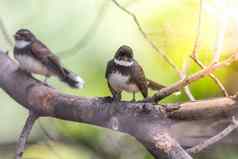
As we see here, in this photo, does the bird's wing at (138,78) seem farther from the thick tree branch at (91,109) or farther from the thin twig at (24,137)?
the thin twig at (24,137)

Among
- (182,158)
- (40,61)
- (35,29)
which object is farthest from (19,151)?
(35,29)

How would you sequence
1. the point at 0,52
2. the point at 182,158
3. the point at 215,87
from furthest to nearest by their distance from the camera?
1. the point at 215,87
2. the point at 0,52
3. the point at 182,158

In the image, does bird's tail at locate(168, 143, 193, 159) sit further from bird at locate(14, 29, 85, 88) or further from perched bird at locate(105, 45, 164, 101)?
bird at locate(14, 29, 85, 88)

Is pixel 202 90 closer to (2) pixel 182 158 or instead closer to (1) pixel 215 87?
(1) pixel 215 87

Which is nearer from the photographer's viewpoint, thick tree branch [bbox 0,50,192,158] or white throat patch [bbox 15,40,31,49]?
thick tree branch [bbox 0,50,192,158]

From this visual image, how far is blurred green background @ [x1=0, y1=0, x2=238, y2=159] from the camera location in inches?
39.0

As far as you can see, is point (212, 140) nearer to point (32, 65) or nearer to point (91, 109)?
point (91, 109)

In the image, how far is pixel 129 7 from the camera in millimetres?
1023

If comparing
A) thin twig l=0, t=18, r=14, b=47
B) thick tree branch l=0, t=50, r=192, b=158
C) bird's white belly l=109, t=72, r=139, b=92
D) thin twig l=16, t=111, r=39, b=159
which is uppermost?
thin twig l=0, t=18, r=14, b=47

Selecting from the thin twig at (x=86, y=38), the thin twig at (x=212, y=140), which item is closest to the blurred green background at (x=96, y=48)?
the thin twig at (x=86, y=38)

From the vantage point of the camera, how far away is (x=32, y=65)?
32.2 inches

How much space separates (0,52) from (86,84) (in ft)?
0.65

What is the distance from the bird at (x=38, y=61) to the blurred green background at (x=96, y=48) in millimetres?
153

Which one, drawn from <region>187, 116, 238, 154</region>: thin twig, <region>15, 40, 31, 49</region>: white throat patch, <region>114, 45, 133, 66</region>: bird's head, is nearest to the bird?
<region>15, 40, 31, 49</region>: white throat patch
